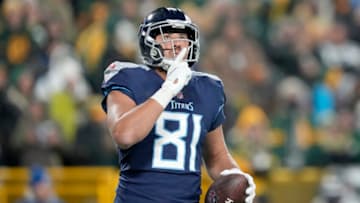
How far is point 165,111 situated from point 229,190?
1.41ft


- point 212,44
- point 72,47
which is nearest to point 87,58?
point 72,47

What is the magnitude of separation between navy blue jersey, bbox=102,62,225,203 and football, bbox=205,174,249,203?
96mm

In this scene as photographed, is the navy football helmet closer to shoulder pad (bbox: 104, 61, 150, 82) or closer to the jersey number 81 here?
shoulder pad (bbox: 104, 61, 150, 82)

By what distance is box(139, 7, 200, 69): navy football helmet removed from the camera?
468cm

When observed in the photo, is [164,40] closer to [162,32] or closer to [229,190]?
[162,32]

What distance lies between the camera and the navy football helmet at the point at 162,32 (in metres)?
4.68

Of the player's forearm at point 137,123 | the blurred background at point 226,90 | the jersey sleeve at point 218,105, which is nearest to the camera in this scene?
the player's forearm at point 137,123

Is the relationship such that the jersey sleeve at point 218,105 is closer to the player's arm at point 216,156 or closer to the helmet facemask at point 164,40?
the player's arm at point 216,156

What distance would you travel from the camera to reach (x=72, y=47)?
1180 centimetres

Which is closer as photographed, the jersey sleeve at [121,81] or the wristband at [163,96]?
the wristband at [163,96]

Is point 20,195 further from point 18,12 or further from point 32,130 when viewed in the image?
point 18,12

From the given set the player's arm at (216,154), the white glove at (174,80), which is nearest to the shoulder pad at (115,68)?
the white glove at (174,80)

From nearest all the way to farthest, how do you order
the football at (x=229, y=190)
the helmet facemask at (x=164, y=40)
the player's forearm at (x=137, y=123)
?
the player's forearm at (x=137, y=123), the football at (x=229, y=190), the helmet facemask at (x=164, y=40)

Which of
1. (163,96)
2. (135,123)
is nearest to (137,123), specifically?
(135,123)
